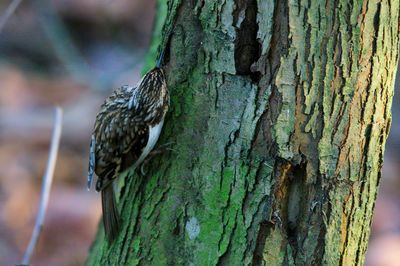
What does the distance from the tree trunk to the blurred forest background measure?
398 cm

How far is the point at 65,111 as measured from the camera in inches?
388

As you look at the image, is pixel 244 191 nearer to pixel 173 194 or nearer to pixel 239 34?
pixel 173 194

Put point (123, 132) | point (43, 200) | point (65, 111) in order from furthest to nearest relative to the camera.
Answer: point (65, 111) < point (123, 132) < point (43, 200)

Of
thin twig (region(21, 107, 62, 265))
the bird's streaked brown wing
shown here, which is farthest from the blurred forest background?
thin twig (region(21, 107, 62, 265))

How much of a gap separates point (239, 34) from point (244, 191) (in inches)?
25.0

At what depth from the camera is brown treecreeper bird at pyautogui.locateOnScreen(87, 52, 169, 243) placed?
3623 millimetres

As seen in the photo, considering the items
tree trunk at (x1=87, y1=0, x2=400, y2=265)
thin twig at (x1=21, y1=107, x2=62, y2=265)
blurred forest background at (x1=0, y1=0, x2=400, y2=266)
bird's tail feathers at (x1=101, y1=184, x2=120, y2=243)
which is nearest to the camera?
thin twig at (x1=21, y1=107, x2=62, y2=265)

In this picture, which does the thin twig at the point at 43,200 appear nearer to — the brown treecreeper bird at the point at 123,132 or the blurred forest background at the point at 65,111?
the brown treecreeper bird at the point at 123,132

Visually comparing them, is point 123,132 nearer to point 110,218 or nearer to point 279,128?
point 110,218

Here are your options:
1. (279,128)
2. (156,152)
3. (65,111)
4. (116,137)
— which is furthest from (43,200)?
(65,111)

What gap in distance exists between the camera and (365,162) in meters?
3.30

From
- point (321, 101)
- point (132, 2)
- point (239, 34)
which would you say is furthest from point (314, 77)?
point (132, 2)

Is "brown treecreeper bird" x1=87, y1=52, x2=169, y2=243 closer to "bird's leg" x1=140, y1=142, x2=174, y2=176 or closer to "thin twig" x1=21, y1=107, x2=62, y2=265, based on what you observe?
"bird's leg" x1=140, y1=142, x2=174, y2=176

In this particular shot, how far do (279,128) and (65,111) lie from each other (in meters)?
6.91
